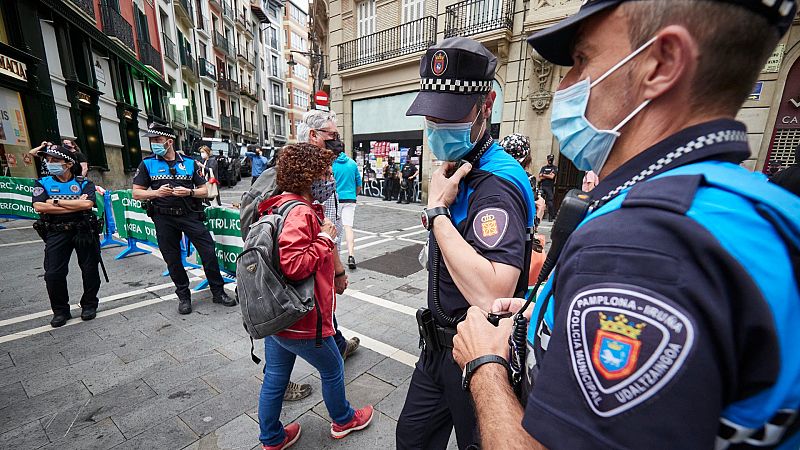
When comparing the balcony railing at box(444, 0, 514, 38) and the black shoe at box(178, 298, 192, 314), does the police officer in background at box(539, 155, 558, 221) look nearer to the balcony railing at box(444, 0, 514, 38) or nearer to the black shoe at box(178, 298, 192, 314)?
the balcony railing at box(444, 0, 514, 38)

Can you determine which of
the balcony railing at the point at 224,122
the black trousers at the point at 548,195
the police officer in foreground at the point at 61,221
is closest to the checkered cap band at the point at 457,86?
the police officer in foreground at the point at 61,221

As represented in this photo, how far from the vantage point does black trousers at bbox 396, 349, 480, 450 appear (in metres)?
1.52

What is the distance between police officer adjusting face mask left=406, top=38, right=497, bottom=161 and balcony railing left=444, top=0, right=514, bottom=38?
10632mm

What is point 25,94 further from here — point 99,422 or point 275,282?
point 275,282

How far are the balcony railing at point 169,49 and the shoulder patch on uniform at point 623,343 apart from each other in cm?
2765

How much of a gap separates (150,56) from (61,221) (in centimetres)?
2020

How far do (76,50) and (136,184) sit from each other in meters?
13.4

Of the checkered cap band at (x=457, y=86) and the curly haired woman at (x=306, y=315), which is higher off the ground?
the checkered cap band at (x=457, y=86)

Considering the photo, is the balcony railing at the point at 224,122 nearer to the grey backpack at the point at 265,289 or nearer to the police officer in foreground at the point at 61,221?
the police officer in foreground at the point at 61,221

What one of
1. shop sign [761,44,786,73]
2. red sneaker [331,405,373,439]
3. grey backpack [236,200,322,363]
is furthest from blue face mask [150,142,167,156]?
shop sign [761,44,786,73]

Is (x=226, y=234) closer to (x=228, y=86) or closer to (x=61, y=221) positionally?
(x=61, y=221)

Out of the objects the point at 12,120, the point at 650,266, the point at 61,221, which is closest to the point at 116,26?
the point at 12,120

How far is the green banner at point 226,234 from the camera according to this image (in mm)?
4465

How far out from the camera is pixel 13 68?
8.99 meters
